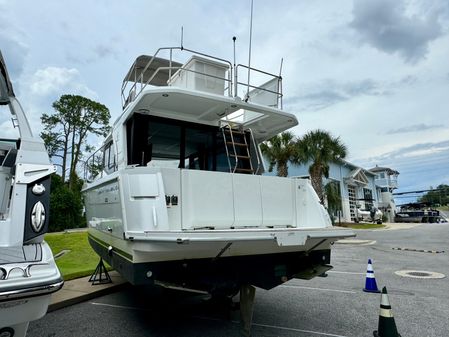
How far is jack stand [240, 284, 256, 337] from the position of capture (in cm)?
341

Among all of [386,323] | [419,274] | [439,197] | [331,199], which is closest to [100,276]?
[386,323]

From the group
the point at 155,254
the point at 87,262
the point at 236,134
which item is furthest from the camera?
the point at 87,262

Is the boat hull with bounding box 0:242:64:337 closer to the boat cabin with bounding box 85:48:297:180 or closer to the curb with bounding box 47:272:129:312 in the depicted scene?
the boat cabin with bounding box 85:48:297:180

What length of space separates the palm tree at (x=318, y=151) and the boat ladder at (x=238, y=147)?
17.0m

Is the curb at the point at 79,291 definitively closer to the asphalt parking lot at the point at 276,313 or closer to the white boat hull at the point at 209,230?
the asphalt parking lot at the point at 276,313

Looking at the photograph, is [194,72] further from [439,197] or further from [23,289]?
[439,197]

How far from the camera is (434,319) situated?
4.48 m

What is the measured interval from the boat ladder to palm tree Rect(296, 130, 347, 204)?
1701 centimetres

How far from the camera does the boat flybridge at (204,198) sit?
10.3 ft

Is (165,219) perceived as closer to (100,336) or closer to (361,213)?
(100,336)

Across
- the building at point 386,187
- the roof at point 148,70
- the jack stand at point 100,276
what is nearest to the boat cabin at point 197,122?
the roof at point 148,70

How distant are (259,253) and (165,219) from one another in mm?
1145

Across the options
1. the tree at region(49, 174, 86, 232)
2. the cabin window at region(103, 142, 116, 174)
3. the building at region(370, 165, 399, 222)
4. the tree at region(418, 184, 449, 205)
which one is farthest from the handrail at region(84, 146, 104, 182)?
the tree at region(418, 184, 449, 205)

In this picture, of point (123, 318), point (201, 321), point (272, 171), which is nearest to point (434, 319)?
point (201, 321)
